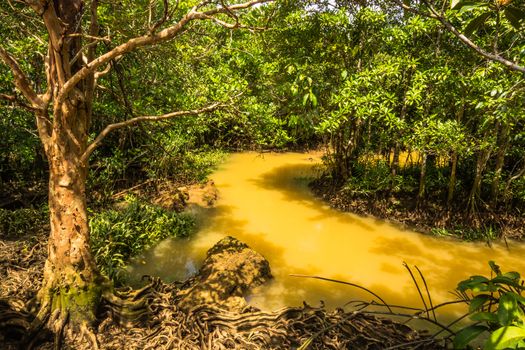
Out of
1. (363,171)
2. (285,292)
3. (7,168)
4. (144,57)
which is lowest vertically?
(285,292)

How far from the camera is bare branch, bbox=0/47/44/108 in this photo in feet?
11.3

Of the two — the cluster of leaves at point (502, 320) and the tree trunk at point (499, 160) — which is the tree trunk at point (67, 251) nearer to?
the cluster of leaves at point (502, 320)

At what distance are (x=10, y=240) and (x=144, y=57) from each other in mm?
4687

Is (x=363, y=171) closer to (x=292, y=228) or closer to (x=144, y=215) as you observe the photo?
(x=292, y=228)

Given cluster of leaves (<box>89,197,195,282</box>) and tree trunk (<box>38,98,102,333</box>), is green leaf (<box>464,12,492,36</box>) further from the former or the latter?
cluster of leaves (<box>89,197,195,282</box>)

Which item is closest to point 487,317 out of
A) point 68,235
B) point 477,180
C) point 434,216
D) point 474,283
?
point 474,283

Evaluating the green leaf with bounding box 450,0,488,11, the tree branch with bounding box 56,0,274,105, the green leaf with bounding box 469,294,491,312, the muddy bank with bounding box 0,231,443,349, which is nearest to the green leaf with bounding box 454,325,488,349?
the green leaf with bounding box 469,294,491,312

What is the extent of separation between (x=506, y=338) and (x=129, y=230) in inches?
282

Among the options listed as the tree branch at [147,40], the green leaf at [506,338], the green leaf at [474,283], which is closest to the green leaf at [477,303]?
the green leaf at [474,283]

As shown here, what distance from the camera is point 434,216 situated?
9.26 meters

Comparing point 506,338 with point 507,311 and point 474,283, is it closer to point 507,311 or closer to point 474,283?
point 507,311

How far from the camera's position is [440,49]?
8445 mm

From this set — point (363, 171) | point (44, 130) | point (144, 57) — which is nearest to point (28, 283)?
point (44, 130)

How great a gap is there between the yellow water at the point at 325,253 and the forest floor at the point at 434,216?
1.13 ft
